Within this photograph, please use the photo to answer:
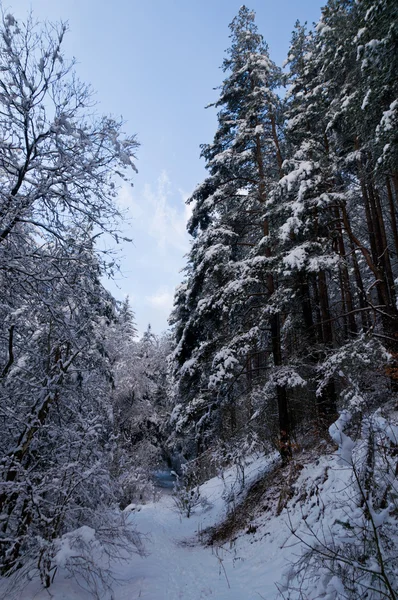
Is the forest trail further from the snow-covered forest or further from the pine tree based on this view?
the pine tree

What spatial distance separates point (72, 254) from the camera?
5.15 metres

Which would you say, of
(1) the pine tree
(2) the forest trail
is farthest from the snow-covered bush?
(1) the pine tree

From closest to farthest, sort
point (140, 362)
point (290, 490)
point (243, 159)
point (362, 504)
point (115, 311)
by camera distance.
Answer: point (362, 504) < point (115, 311) < point (290, 490) < point (243, 159) < point (140, 362)

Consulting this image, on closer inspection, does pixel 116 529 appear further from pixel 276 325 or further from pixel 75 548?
pixel 276 325

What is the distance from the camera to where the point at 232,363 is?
8828 mm

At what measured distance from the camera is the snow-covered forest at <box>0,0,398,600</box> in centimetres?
430

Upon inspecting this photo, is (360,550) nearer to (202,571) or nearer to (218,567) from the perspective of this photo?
(218,567)

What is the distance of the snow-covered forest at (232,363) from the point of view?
169 inches

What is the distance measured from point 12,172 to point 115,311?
276 centimetres

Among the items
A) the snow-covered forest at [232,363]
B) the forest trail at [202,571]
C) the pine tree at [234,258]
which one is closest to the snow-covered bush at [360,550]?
the snow-covered forest at [232,363]

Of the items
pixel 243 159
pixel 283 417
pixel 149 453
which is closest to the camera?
pixel 283 417

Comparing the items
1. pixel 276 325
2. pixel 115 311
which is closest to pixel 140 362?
pixel 276 325

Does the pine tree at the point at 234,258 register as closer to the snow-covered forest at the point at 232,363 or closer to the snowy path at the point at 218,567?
the snow-covered forest at the point at 232,363

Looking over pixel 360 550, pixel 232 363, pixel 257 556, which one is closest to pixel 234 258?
pixel 232 363
